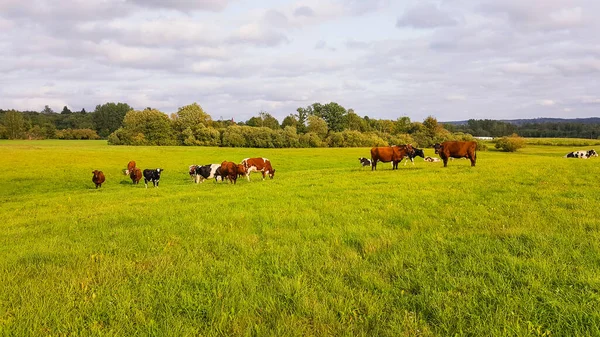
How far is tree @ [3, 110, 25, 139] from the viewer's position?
10331 centimetres

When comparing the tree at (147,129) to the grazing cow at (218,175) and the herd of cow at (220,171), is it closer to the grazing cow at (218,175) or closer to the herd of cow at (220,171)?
the herd of cow at (220,171)

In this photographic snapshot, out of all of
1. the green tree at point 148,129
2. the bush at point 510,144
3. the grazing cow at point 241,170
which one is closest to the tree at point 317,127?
the green tree at point 148,129

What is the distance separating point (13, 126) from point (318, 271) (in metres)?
→ 138

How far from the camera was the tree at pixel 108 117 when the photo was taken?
445 feet

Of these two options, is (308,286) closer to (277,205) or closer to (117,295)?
(117,295)

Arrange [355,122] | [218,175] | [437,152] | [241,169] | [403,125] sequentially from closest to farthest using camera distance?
1. [241,169]
2. [437,152]
3. [218,175]
4. [403,125]
5. [355,122]

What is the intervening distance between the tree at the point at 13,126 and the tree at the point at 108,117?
28.2 metres

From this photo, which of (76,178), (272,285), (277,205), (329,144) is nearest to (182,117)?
(329,144)

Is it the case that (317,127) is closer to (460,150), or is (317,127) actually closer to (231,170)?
(231,170)

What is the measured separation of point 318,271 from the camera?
542 centimetres

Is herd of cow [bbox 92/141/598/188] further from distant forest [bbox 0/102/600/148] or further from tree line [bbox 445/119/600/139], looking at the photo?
tree line [bbox 445/119/600/139]

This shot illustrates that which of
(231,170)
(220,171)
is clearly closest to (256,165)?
(231,170)

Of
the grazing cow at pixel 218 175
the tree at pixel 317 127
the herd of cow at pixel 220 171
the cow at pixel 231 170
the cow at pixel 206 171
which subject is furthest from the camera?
the tree at pixel 317 127

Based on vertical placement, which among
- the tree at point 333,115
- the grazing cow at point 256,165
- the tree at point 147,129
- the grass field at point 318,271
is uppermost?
the tree at point 333,115
